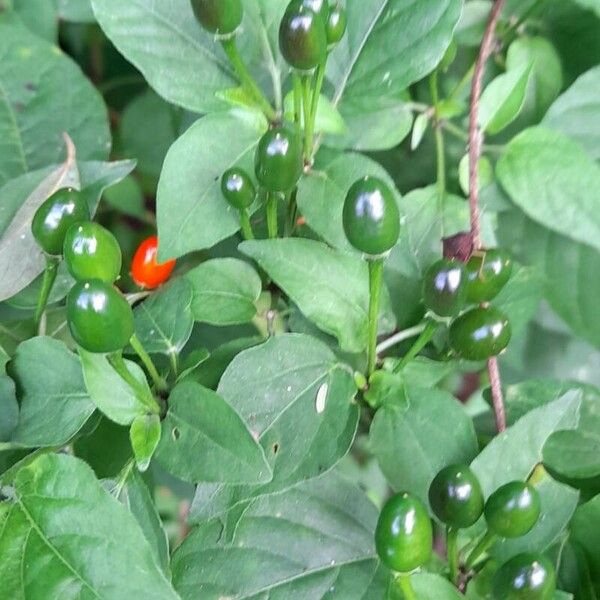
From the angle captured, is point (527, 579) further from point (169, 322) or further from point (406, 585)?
point (169, 322)

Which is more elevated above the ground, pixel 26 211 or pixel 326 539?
pixel 26 211

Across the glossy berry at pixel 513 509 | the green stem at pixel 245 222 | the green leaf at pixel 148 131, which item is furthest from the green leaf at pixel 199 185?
the green leaf at pixel 148 131

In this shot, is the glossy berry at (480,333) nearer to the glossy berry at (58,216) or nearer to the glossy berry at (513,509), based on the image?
the glossy berry at (513,509)

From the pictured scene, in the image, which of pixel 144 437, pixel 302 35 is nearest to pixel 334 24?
pixel 302 35

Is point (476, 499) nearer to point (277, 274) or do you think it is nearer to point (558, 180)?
point (277, 274)

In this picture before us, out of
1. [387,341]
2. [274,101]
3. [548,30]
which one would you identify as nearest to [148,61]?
[274,101]
